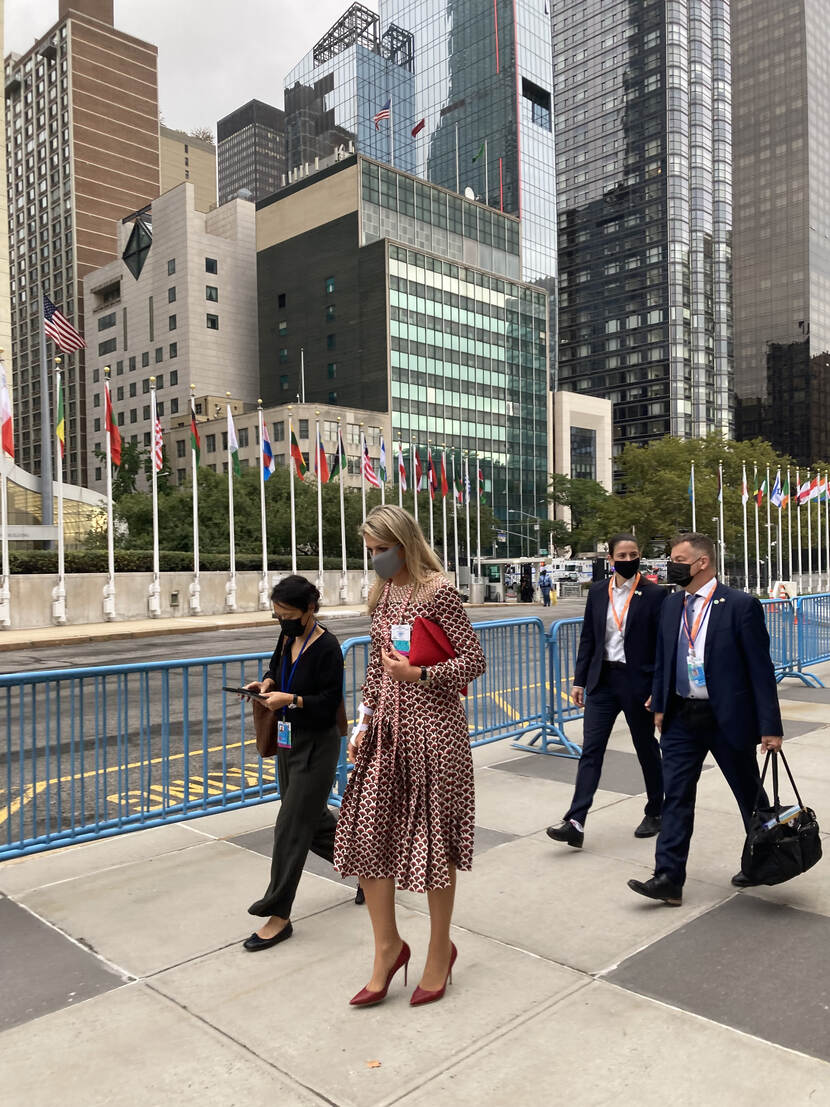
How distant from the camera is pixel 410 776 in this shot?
3545mm

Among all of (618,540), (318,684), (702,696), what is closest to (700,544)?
(702,696)

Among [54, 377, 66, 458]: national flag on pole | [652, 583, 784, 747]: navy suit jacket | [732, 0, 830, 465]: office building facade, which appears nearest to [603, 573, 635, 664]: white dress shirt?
[652, 583, 784, 747]: navy suit jacket

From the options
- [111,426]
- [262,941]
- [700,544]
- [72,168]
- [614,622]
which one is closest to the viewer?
[262,941]

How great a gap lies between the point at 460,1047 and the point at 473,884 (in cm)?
176

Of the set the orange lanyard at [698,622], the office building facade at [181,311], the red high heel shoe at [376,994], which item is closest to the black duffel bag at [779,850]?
the orange lanyard at [698,622]

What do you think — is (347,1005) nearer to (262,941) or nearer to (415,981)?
(415,981)

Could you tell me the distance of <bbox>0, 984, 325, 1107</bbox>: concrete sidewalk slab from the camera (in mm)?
2975

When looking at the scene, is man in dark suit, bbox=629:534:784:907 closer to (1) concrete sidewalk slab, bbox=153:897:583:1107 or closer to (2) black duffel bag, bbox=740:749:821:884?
(2) black duffel bag, bbox=740:749:821:884

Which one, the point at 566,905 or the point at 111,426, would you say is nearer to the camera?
the point at 566,905

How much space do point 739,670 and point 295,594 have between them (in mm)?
2364

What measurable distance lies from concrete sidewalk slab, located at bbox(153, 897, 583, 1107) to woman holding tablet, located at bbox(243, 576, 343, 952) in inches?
9.8

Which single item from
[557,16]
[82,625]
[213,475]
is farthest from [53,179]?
[82,625]

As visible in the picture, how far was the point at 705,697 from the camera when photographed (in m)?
4.70

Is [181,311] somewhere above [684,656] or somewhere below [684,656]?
above
